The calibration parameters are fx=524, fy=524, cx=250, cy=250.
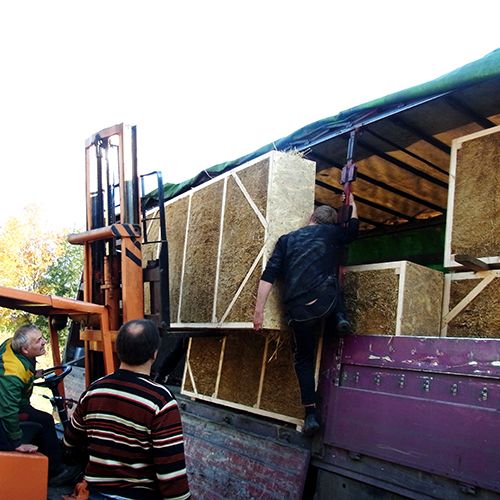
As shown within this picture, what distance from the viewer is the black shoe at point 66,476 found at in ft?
12.4

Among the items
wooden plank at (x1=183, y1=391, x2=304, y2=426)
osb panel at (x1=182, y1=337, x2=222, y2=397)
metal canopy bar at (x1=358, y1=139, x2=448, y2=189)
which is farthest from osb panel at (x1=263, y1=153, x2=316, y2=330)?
osb panel at (x1=182, y1=337, x2=222, y2=397)

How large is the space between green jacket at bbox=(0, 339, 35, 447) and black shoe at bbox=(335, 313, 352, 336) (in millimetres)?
2303

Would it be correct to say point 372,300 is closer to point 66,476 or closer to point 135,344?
point 135,344

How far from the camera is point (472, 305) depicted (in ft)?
13.3

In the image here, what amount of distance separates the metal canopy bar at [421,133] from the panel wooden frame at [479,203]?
0.53 m

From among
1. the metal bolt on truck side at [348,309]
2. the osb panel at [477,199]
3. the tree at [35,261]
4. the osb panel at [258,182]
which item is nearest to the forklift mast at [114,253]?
the metal bolt on truck side at [348,309]

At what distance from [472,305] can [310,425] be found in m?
A: 1.58

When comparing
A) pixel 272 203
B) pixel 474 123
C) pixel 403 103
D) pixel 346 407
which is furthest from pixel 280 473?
pixel 474 123

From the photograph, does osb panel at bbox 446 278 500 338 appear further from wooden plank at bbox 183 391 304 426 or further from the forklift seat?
the forklift seat

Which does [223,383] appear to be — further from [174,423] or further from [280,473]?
[174,423]

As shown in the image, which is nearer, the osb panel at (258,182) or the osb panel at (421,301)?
the osb panel at (421,301)

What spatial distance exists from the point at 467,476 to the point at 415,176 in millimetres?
4073

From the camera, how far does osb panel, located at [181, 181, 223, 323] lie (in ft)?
17.9

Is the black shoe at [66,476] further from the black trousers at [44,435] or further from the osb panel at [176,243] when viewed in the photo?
the osb panel at [176,243]
